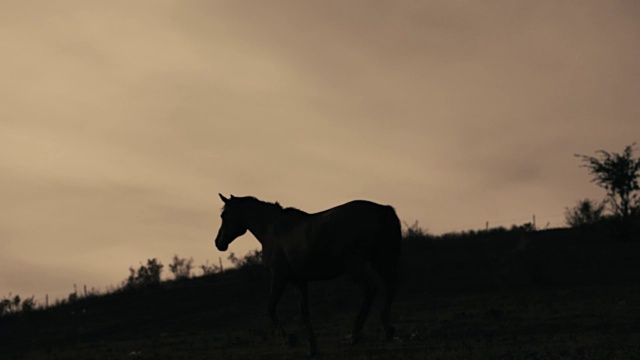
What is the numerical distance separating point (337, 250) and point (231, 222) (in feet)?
12.3

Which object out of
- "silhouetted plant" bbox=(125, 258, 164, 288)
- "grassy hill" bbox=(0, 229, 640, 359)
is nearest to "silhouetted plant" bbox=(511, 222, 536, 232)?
"grassy hill" bbox=(0, 229, 640, 359)

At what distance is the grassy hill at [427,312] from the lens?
16.8m

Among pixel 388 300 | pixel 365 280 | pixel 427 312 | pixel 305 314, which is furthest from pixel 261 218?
pixel 427 312

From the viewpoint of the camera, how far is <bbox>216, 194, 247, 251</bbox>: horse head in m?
18.7

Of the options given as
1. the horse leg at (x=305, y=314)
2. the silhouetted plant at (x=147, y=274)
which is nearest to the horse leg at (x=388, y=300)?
the horse leg at (x=305, y=314)

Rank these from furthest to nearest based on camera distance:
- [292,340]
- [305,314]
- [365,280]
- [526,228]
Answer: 1. [526,228]
2. [292,340]
3. [305,314]
4. [365,280]

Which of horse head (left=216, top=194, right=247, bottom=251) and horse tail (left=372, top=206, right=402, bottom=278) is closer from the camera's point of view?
horse tail (left=372, top=206, right=402, bottom=278)

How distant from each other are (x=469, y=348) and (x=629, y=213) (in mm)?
33456

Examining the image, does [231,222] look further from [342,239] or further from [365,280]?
[365,280]

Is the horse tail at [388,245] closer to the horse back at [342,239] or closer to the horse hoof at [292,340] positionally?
the horse back at [342,239]

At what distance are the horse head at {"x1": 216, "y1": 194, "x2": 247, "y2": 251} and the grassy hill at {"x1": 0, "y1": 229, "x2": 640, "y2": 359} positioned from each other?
2584mm

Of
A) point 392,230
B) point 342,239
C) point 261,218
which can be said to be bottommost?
point 342,239

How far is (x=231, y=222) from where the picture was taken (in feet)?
62.2

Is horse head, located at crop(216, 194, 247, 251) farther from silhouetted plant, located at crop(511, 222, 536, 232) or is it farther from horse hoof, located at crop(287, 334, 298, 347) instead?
silhouetted plant, located at crop(511, 222, 536, 232)
